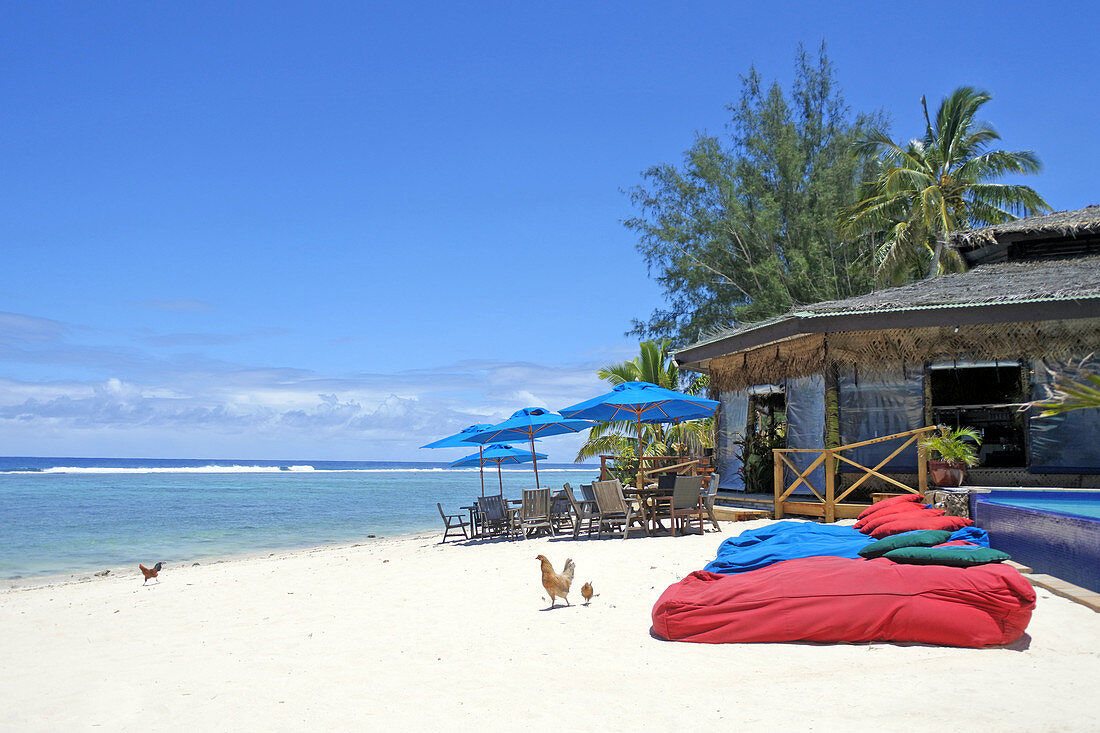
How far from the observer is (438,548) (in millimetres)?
12320

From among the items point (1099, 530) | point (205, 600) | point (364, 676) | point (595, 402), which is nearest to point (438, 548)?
point (595, 402)

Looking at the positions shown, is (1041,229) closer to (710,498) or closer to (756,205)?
(710,498)

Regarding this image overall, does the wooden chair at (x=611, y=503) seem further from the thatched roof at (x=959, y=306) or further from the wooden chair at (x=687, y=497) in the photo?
the thatched roof at (x=959, y=306)

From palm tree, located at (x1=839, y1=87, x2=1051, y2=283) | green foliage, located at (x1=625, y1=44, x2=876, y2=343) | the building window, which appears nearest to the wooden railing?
the building window

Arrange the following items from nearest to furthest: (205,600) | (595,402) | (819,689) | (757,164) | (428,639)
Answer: (819,689) → (428,639) → (205,600) → (595,402) → (757,164)

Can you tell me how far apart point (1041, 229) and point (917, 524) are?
32.0 ft

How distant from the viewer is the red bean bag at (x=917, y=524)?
7117 millimetres

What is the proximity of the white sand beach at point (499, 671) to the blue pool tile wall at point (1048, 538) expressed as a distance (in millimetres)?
692

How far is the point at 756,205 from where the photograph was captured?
2725 centimetres

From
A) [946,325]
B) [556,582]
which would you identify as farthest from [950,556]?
[946,325]

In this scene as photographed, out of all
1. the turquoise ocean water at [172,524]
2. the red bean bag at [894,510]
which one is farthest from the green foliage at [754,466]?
the turquoise ocean water at [172,524]

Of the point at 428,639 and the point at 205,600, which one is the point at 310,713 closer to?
the point at 428,639

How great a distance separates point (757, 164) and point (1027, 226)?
1399 centimetres

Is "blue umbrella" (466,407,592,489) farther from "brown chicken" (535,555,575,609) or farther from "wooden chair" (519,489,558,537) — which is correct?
"brown chicken" (535,555,575,609)
